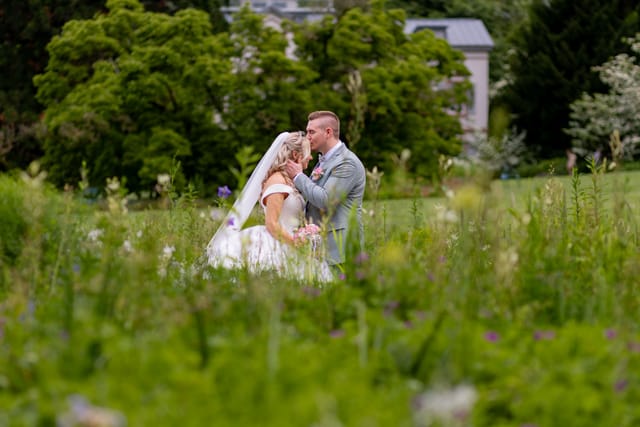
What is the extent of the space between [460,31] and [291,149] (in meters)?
40.5

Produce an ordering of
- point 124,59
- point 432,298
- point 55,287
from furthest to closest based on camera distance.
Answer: point 124,59 → point 55,287 → point 432,298

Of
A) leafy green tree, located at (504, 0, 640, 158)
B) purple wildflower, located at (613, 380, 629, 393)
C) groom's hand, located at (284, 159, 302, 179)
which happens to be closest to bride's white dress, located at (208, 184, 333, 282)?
groom's hand, located at (284, 159, 302, 179)

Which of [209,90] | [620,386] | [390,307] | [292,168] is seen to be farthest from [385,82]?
[620,386]

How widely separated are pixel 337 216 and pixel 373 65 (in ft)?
68.5

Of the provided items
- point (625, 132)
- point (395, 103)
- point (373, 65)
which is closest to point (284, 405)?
point (395, 103)

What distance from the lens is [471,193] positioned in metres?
3.14

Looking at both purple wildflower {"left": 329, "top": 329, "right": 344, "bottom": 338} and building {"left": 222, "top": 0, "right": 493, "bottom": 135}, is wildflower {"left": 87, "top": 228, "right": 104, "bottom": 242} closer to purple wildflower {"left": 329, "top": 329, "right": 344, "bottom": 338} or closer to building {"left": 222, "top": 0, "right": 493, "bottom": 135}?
purple wildflower {"left": 329, "top": 329, "right": 344, "bottom": 338}

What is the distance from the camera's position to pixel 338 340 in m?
3.40

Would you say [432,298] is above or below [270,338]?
below

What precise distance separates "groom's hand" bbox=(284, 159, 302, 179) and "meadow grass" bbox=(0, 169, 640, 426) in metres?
1.89

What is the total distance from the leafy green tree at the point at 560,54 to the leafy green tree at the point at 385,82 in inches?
283

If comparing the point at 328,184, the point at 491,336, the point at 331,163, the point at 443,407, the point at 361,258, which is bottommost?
the point at 328,184

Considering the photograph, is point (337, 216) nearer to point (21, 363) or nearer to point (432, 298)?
point (432, 298)

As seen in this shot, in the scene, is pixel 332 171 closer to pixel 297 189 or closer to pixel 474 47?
pixel 297 189
